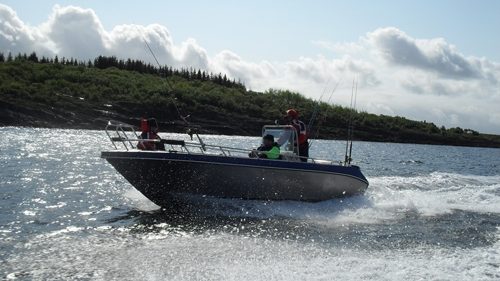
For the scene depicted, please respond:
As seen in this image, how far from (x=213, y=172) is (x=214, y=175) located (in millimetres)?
95

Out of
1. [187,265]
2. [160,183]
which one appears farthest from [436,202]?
[187,265]

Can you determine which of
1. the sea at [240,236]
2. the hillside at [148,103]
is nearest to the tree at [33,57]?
the hillside at [148,103]

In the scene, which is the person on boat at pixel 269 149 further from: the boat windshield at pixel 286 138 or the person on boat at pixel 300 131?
the person on boat at pixel 300 131

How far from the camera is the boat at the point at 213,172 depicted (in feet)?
45.8

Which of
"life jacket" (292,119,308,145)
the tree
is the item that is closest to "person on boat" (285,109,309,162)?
"life jacket" (292,119,308,145)

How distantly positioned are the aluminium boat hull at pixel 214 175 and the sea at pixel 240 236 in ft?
1.11

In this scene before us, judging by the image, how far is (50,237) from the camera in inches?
444

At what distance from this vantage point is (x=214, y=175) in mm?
14242

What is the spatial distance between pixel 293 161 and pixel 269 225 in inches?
89.9

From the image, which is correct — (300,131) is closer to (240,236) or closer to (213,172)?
(213,172)

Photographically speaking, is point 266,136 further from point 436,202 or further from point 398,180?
point 398,180

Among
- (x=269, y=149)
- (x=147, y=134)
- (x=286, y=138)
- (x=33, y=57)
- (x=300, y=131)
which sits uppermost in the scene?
(x=33, y=57)

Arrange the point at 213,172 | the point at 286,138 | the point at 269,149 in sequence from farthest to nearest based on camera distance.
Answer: the point at 286,138 → the point at 269,149 → the point at 213,172

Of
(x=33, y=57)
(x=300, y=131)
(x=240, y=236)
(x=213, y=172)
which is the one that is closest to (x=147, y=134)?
(x=213, y=172)
